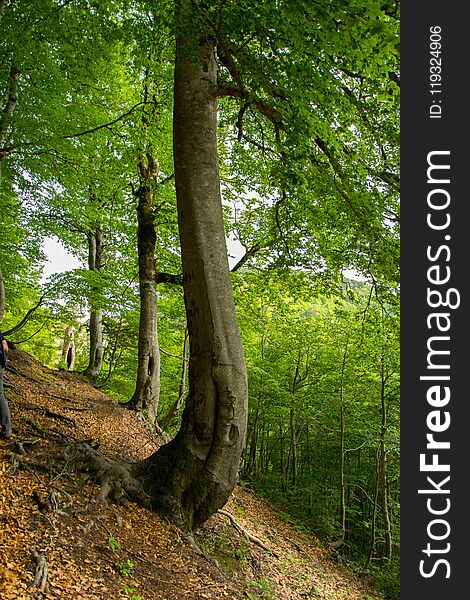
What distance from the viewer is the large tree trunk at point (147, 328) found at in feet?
31.8

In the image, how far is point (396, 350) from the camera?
38.5 ft

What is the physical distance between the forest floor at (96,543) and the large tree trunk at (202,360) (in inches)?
15.1

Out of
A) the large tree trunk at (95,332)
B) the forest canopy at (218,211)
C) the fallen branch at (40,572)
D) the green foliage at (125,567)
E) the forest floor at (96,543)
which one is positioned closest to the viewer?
the fallen branch at (40,572)

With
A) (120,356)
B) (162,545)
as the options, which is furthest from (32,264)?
(162,545)

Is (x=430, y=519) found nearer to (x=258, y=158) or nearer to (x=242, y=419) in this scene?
(x=242, y=419)

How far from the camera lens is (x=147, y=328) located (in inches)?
383

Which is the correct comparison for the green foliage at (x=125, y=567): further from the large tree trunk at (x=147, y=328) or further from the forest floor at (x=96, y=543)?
the large tree trunk at (x=147, y=328)

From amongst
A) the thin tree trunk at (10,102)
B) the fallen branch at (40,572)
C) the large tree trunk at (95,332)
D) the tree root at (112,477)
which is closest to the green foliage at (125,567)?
the fallen branch at (40,572)

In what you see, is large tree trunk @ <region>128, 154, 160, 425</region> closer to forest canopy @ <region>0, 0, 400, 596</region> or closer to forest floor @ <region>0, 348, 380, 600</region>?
forest canopy @ <region>0, 0, 400, 596</region>

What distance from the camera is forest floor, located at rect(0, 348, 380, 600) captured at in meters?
3.28

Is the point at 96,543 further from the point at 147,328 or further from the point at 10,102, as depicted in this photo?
the point at 10,102

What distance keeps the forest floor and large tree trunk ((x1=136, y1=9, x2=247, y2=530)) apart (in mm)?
384

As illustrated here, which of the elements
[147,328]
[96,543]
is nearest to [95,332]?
[147,328]

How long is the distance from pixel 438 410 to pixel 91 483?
148 inches
